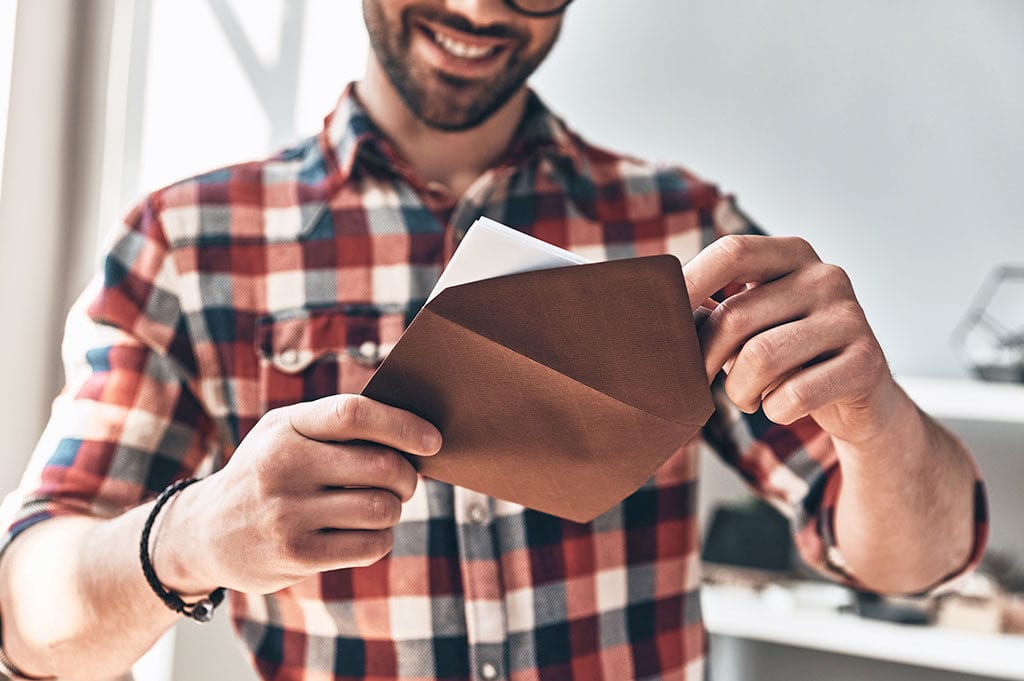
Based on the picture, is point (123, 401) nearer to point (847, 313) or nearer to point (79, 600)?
point (79, 600)

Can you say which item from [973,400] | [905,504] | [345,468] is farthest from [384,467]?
[973,400]

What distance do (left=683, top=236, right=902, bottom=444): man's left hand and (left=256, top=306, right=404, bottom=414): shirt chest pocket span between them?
0.46 meters

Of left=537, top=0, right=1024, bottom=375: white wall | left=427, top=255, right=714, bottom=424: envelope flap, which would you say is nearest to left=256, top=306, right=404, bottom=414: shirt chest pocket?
left=427, top=255, right=714, bottom=424: envelope flap

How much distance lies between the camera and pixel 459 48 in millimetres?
1072

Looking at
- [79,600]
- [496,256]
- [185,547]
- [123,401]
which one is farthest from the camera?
[123,401]

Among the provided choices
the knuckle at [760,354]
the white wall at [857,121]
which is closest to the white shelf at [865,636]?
the white wall at [857,121]

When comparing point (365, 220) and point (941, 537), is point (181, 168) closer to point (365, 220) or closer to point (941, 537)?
point (365, 220)

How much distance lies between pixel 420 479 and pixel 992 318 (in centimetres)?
128

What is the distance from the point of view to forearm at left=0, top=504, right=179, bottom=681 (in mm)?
830

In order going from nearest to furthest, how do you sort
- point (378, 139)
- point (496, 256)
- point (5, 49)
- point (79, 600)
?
point (496, 256) < point (79, 600) < point (378, 139) < point (5, 49)

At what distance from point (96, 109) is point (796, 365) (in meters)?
1.57

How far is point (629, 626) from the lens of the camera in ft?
3.51

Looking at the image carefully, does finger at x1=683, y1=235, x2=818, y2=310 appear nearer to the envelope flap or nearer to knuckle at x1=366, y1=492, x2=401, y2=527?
the envelope flap

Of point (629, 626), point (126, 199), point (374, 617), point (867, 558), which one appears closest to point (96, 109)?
point (126, 199)
